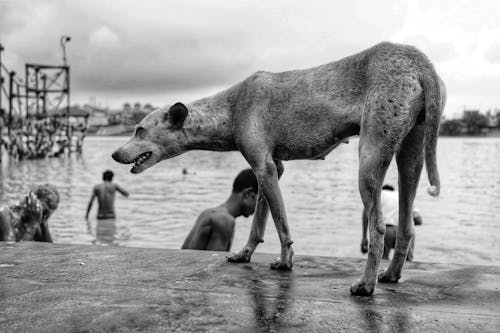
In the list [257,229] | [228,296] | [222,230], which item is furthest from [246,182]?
[228,296]

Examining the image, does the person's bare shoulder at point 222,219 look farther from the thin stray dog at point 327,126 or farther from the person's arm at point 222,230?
the thin stray dog at point 327,126

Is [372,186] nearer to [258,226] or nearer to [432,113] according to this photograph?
[432,113]

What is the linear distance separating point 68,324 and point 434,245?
42.2 ft

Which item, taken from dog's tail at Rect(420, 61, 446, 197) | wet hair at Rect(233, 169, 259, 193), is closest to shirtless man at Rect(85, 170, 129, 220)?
wet hair at Rect(233, 169, 259, 193)

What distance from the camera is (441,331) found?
11.2 ft

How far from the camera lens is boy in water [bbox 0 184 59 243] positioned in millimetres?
7598

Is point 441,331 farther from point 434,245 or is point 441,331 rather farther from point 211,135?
point 434,245

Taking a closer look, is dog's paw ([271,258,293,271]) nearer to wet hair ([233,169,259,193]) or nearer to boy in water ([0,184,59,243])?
wet hair ([233,169,259,193])

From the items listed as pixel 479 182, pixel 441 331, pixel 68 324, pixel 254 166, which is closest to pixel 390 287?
pixel 441 331

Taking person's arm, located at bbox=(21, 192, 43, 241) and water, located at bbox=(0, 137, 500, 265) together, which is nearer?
person's arm, located at bbox=(21, 192, 43, 241)

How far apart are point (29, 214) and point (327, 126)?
5085 millimetres

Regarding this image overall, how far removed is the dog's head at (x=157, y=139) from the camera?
16.4ft

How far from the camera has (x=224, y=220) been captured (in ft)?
24.5

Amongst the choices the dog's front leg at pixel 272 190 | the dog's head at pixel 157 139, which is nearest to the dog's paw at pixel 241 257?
the dog's front leg at pixel 272 190
